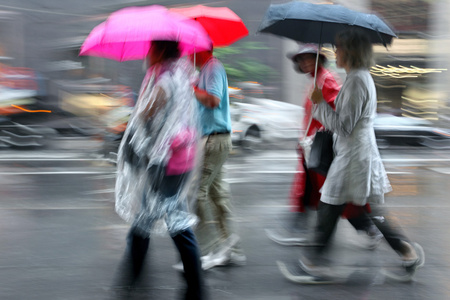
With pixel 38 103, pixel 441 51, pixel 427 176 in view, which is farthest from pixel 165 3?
pixel 427 176

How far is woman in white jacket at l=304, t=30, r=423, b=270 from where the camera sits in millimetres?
3932

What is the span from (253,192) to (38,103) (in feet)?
23.9

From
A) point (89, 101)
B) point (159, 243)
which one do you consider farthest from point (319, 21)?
point (89, 101)

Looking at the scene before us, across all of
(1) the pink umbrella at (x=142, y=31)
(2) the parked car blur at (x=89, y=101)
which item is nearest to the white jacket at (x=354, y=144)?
(1) the pink umbrella at (x=142, y=31)

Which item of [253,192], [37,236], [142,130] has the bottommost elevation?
[253,192]

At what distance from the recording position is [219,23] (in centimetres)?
469

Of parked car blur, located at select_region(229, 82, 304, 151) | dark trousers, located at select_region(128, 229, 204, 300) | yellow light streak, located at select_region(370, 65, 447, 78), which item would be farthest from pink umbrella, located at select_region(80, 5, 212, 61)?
yellow light streak, located at select_region(370, 65, 447, 78)

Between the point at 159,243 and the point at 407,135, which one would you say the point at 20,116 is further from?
the point at 407,135

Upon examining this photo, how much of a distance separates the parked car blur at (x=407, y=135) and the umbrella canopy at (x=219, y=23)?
32.6 feet

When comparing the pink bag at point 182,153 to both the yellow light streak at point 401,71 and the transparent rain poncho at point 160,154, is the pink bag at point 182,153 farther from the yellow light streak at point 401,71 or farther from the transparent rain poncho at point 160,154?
the yellow light streak at point 401,71

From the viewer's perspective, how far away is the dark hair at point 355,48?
13.1ft

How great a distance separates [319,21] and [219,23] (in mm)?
986

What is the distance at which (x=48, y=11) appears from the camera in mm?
17844

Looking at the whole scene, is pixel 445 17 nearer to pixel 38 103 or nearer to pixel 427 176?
pixel 427 176
